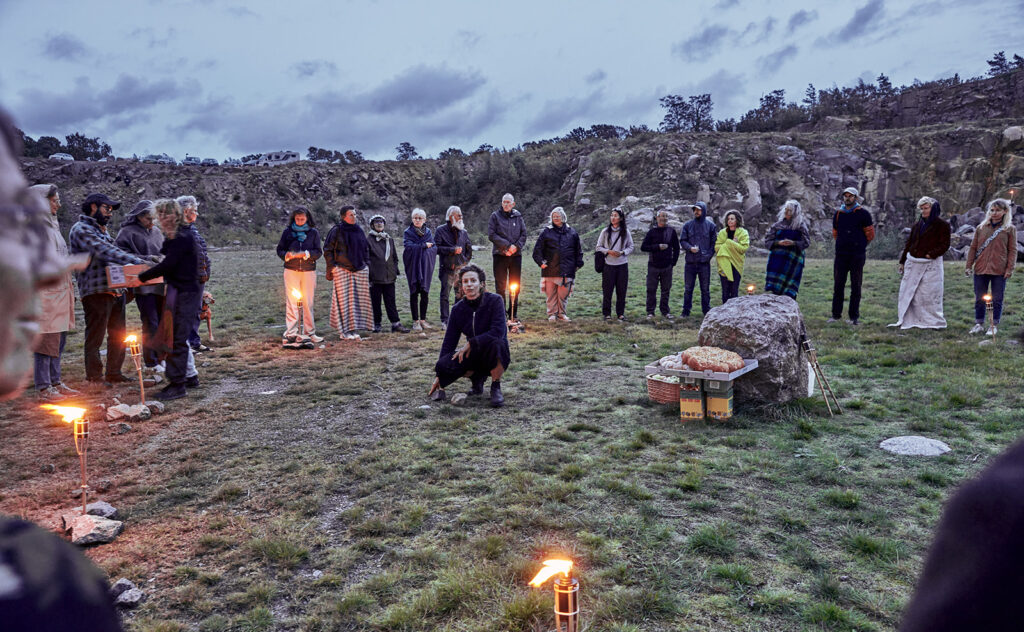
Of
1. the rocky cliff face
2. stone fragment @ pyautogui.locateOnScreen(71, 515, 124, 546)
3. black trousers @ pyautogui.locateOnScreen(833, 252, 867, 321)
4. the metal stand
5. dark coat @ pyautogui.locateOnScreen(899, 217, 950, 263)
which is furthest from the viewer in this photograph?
the rocky cliff face

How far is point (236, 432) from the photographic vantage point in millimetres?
5848

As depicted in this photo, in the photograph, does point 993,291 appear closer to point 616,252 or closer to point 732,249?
point 732,249

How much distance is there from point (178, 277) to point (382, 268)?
4.19 meters

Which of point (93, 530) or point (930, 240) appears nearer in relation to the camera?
point (93, 530)

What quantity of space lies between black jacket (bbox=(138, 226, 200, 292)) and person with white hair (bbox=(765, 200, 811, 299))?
7.88 meters

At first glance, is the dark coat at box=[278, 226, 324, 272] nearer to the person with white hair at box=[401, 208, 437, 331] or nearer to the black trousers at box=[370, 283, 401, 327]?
the black trousers at box=[370, 283, 401, 327]

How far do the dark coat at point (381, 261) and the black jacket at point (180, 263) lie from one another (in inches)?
156

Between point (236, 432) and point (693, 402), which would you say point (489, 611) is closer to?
point (693, 402)

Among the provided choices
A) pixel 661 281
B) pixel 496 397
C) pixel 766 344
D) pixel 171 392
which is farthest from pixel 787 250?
pixel 171 392

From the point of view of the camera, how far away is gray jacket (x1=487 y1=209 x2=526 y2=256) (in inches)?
415

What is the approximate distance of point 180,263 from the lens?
649 cm

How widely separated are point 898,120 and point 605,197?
2594 centimetres

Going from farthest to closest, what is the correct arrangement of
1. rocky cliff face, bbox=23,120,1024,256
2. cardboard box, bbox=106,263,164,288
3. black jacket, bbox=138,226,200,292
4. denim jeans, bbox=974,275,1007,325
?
rocky cliff face, bbox=23,120,1024,256, denim jeans, bbox=974,275,1007,325, cardboard box, bbox=106,263,164,288, black jacket, bbox=138,226,200,292

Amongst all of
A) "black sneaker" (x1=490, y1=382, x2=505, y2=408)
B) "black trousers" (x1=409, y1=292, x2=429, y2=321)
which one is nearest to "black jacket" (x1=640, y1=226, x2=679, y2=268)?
"black trousers" (x1=409, y1=292, x2=429, y2=321)
